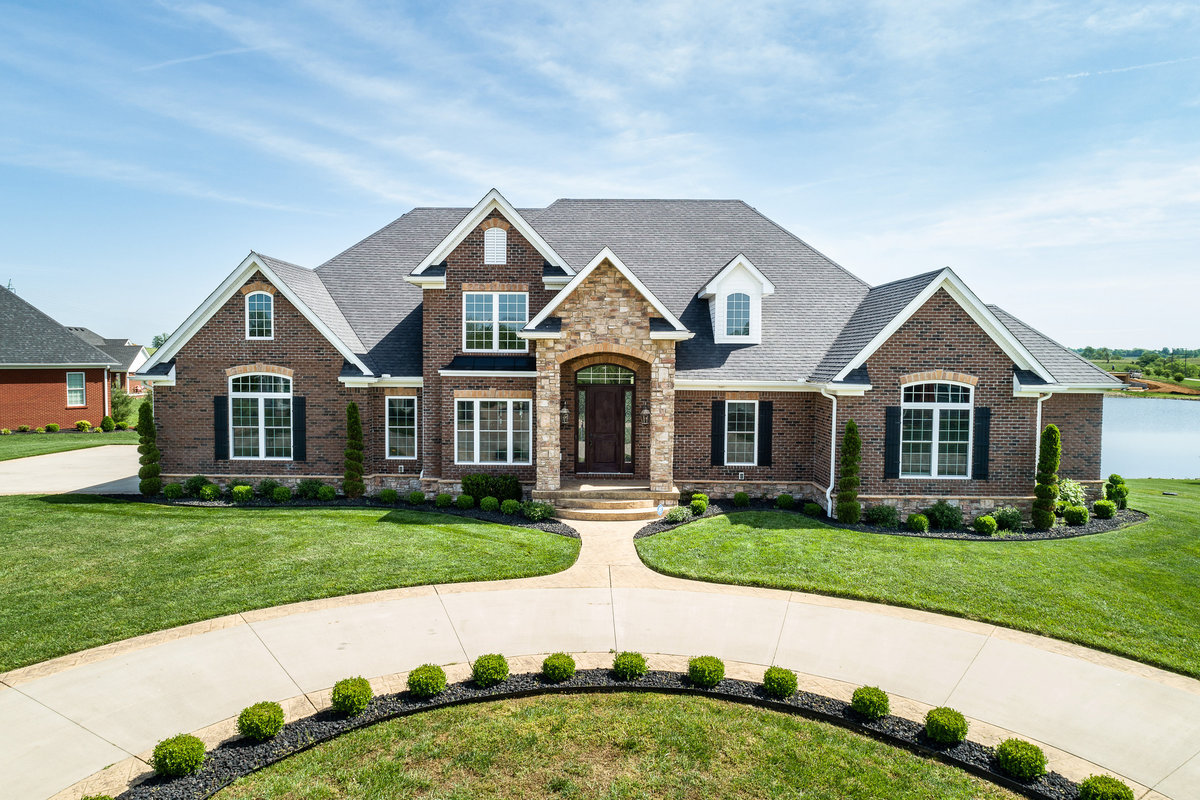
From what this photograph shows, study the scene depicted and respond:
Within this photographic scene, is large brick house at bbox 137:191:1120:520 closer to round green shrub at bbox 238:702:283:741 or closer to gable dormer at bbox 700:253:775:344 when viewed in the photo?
gable dormer at bbox 700:253:775:344

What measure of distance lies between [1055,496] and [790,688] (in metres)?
12.7

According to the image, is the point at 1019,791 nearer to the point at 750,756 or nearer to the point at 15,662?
the point at 750,756

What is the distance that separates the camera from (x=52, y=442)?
98.3 feet

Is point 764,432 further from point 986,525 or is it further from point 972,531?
point 986,525

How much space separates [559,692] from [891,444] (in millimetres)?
12289

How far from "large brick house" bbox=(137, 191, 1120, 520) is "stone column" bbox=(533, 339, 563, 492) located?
54 mm

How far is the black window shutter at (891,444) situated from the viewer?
663 inches

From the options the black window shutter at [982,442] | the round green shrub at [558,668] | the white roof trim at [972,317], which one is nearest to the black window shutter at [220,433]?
the round green shrub at [558,668]

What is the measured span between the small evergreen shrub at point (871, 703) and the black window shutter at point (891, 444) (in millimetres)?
10464

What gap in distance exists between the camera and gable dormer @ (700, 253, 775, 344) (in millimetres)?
19344

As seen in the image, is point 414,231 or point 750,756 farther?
point 414,231

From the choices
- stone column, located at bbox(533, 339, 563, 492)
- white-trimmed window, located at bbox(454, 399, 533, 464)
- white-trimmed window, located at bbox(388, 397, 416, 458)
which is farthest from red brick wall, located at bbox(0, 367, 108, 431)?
stone column, located at bbox(533, 339, 563, 492)

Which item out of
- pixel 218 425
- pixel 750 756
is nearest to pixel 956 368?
pixel 750 756

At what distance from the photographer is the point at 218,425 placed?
1892 centimetres
